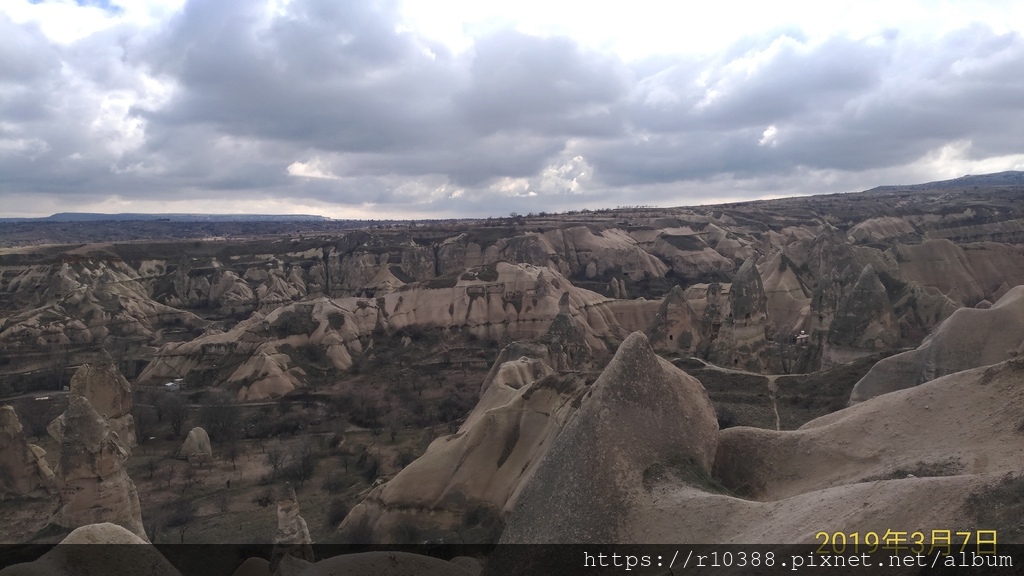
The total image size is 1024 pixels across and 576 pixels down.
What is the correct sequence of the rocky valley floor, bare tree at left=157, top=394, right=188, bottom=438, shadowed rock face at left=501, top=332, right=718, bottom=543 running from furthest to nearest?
bare tree at left=157, top=394, right=188, bottom=438, the rocky valley floor, shadowed rock face at left=501, top=332, right=718, bottom=543

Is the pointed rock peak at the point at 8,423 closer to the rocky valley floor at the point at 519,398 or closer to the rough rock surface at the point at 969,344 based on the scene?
the rocky valley floor at the point at 519,398

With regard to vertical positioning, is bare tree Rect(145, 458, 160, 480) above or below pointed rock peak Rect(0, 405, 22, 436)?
below

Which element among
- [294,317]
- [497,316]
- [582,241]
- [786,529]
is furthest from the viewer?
[582,241]

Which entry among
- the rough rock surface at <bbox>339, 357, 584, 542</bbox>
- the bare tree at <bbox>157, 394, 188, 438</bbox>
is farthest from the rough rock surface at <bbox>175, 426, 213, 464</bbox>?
the rough rock surface at <bbox>339, 357, 584, 542</bbox>

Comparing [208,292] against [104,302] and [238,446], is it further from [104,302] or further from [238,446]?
→ [238,446]

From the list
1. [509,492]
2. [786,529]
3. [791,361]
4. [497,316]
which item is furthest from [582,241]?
[786,529]

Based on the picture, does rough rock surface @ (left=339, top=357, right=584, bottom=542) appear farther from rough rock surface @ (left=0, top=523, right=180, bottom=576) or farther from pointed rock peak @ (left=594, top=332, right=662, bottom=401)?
pointed rock peak @ (left=594, top=332, right=662, bottom=401)
